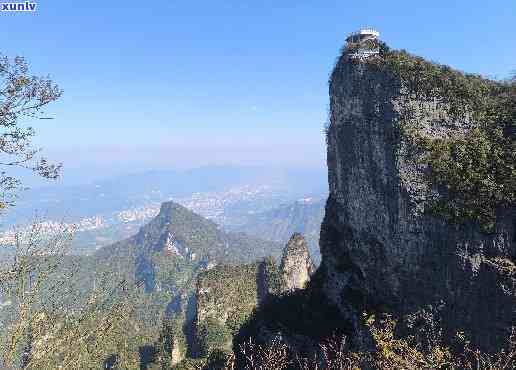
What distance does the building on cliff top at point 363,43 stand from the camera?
26344 mm

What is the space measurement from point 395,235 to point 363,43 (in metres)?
12.7

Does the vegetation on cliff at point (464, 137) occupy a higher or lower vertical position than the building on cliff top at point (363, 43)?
lower

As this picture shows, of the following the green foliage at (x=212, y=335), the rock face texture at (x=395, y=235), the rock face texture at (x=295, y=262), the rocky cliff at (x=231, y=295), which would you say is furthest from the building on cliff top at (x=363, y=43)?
the green foliage at (x=212, y=335)

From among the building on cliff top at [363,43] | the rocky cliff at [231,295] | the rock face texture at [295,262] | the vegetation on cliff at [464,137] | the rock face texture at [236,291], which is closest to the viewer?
the vegetation on cliff at [464,137]

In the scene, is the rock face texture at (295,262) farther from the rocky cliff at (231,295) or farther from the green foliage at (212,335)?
the green foliage at (212,335)

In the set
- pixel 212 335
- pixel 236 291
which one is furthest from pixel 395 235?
pixel 236 291

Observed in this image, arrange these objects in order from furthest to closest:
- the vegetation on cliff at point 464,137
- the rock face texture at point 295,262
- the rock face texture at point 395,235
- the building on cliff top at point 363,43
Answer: the rock face texture at point 295,262 → the building on cliff top at point 363,43 → the vegetation on cliff at point 464,137 → the rock face texture at point 395,235

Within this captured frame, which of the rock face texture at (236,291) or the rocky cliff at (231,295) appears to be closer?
the rocky cliff at (231,295)

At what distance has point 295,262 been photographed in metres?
67.6

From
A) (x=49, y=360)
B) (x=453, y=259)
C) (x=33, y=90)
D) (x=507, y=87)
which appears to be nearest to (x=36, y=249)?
(x=49, y=360)

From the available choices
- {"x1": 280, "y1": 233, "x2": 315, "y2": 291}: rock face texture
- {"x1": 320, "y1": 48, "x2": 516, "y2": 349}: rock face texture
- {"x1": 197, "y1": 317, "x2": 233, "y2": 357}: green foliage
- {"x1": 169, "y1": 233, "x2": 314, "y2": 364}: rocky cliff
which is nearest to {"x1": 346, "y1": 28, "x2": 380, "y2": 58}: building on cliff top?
{"x1": 320, "y1": 48, "x2": 516, "y2": 349}: rock face texture

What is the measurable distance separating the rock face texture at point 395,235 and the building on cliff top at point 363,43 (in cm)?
78

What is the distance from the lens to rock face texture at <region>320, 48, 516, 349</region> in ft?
58.7

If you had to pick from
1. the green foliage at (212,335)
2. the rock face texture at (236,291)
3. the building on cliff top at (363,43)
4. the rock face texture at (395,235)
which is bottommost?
the green foliage at (212,335)
